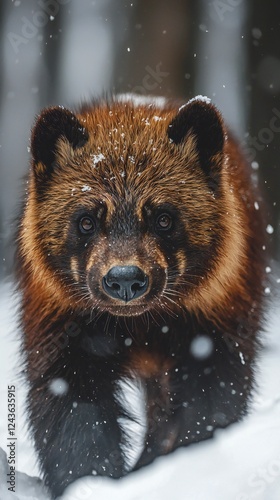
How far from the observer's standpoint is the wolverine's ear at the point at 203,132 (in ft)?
9.21

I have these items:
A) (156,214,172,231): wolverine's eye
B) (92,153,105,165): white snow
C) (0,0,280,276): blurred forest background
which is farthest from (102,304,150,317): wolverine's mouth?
(0,0,280,276): blurred forest background

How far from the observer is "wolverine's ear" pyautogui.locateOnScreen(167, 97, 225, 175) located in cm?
281

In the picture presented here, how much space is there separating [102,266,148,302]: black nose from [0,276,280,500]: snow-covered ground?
2.90 ft

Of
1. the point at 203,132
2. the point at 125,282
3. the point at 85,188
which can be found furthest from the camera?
the point at 203,132

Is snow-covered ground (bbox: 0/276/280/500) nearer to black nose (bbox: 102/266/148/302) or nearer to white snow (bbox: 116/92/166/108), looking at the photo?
black nose (bbox: 102/266/148/302)

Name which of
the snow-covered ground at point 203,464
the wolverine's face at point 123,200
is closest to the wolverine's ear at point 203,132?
the wolverine's face at point 123,200

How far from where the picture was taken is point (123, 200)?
102 inches

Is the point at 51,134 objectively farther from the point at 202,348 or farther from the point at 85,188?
the point at 202,348

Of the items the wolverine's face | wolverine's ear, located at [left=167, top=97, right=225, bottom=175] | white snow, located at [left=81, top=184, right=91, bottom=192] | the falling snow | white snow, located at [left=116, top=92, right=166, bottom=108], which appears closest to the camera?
the wolverine's face

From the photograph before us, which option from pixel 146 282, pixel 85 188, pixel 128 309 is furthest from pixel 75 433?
pixel 85 188

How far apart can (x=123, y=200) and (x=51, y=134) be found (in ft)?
1.49

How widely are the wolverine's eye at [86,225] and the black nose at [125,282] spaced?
0.96 feet

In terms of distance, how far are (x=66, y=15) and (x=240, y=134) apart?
1.20m

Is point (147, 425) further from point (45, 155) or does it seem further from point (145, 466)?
point (45, 155)
